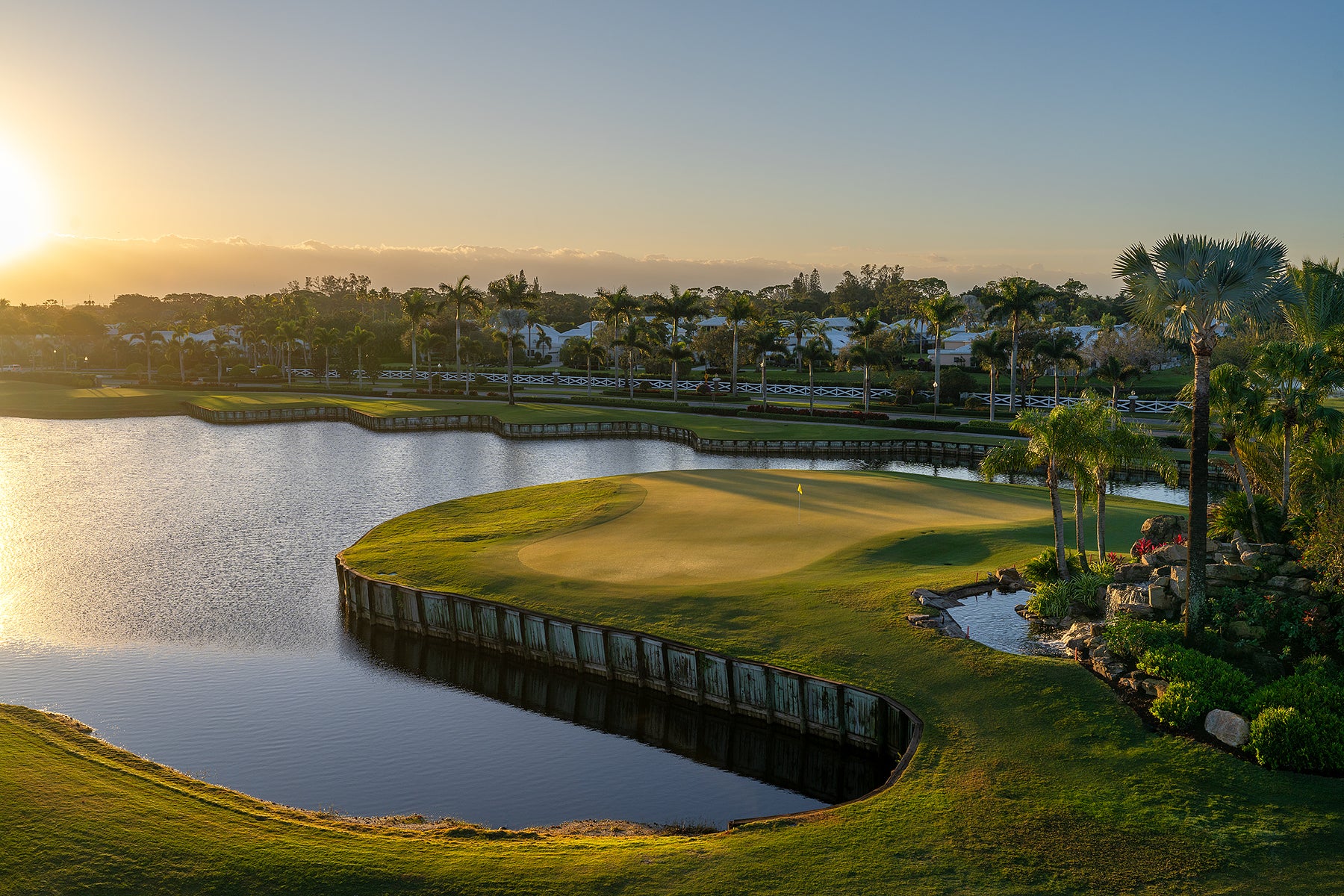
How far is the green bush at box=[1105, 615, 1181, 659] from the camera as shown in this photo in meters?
22.9

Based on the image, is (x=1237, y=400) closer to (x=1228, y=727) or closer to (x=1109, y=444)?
(x=1109, y=444)

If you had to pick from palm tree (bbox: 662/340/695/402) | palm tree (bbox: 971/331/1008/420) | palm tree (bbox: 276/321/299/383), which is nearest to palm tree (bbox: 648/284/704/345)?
palm tree (bbox: 662/340/695/402)

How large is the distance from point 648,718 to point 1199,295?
17.1m

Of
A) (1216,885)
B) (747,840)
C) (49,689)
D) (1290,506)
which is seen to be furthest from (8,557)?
(1290,506)

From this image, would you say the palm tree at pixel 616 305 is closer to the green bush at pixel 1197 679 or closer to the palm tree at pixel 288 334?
the palm tree at pixel 288 334

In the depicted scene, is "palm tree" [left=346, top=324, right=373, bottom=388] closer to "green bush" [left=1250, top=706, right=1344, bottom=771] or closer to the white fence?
the white fence

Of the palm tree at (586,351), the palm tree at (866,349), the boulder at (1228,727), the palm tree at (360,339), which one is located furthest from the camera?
the palm tree at (360,339)

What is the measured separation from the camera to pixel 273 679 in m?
28.5

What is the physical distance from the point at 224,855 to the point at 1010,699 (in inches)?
650

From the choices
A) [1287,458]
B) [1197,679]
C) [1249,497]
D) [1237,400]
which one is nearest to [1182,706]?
[1197,679]

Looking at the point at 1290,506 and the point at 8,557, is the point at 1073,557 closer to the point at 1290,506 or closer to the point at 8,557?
the point at 1290,506

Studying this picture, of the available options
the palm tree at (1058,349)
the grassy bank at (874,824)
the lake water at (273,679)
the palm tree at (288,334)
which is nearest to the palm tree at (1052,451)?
the grassy bank at (874,824)

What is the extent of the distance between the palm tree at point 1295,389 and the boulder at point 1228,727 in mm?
12560

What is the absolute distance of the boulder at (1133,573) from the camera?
26.5 meters
